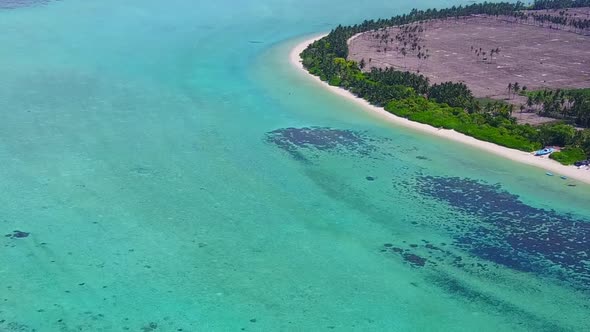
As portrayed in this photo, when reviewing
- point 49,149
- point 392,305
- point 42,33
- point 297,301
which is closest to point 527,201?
point 392,305

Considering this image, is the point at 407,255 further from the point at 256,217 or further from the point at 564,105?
the point at 564,105

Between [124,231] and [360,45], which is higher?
[360,45]

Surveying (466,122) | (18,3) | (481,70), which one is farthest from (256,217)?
(18,3)

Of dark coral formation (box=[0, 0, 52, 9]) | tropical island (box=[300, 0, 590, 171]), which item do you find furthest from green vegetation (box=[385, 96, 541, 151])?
Answer: dark coral formation (box=[0, 0, 52, 9])

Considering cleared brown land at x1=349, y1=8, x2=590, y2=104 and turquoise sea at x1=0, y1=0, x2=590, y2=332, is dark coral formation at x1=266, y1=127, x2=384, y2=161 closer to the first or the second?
turquoise sea at x1=0, y1=0, x2=590, y2=332

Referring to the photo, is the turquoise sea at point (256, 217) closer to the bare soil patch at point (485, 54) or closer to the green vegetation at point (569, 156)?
the green vegetation at point (569, 156)

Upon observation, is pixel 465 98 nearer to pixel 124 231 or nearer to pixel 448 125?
pixel 448 125
